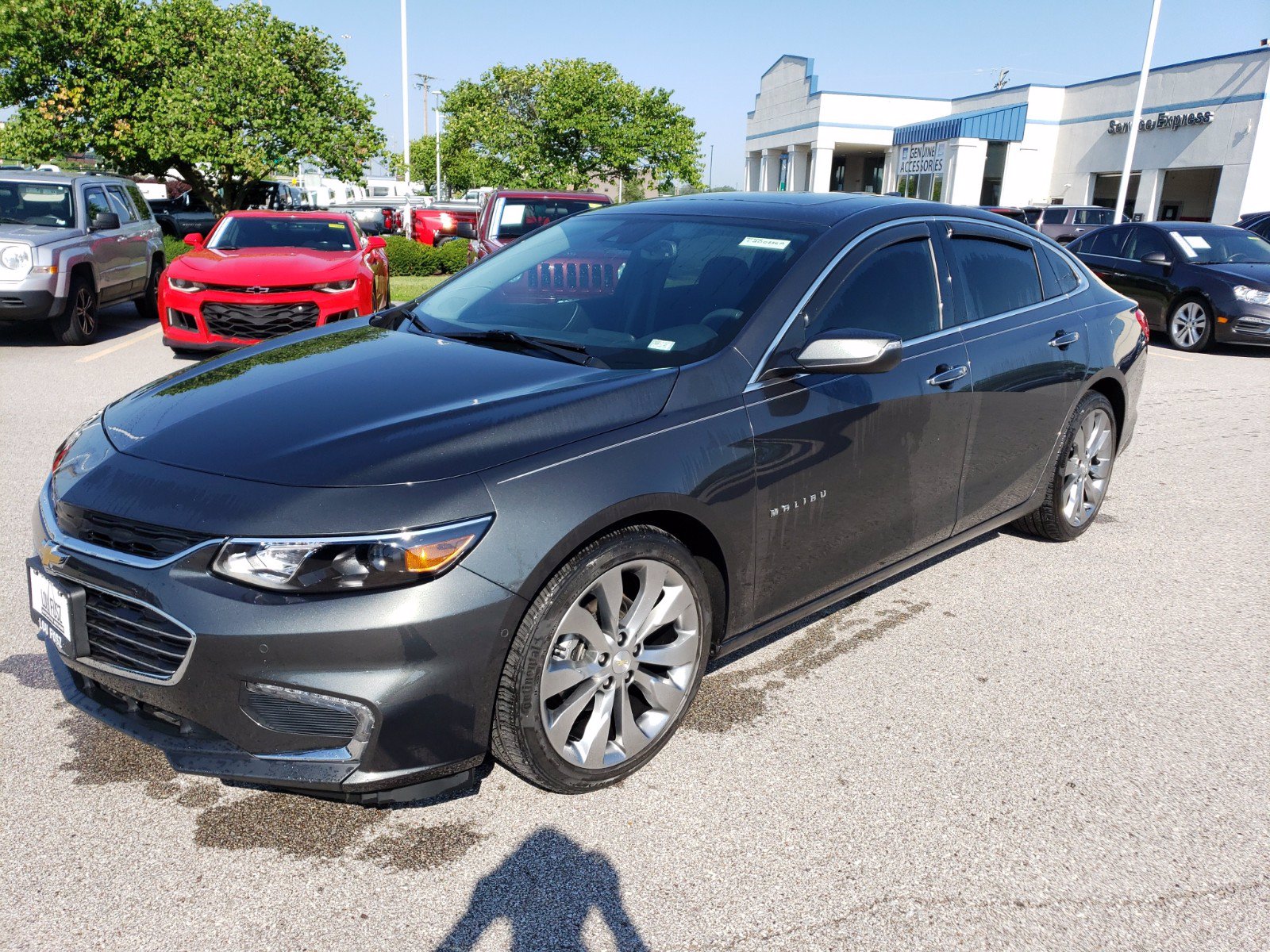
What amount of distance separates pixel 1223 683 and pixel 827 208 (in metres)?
2.36

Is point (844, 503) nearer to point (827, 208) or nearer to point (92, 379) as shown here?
point (827, 208)

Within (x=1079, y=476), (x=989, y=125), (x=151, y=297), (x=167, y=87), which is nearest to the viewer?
(x=1079, y=476)

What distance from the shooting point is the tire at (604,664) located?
2.65 metres

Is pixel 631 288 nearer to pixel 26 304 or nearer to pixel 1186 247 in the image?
pixel 26 304

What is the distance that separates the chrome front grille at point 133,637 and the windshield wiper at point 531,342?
1452 mm

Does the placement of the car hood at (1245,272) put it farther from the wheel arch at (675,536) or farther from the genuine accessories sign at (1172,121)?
the genuine accessories sign at (1172,121)

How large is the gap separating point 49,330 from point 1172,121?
37.7m

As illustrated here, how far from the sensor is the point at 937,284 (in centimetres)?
404

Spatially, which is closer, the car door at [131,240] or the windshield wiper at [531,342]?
the windshield wiper at [531,342]

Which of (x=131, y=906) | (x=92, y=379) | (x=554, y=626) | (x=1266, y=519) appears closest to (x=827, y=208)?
(x=554, y=626)

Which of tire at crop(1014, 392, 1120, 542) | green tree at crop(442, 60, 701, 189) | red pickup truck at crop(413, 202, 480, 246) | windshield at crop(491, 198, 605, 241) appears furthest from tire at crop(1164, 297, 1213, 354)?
green tree at crop(442, 60, 701, 189)

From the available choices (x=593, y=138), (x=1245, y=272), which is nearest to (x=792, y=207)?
(x=1245, y=272)

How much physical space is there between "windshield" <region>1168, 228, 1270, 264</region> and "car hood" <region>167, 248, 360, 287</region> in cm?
1029

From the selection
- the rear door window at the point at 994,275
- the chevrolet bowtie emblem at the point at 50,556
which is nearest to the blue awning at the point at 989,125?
the rear door window at the point at 994,275
